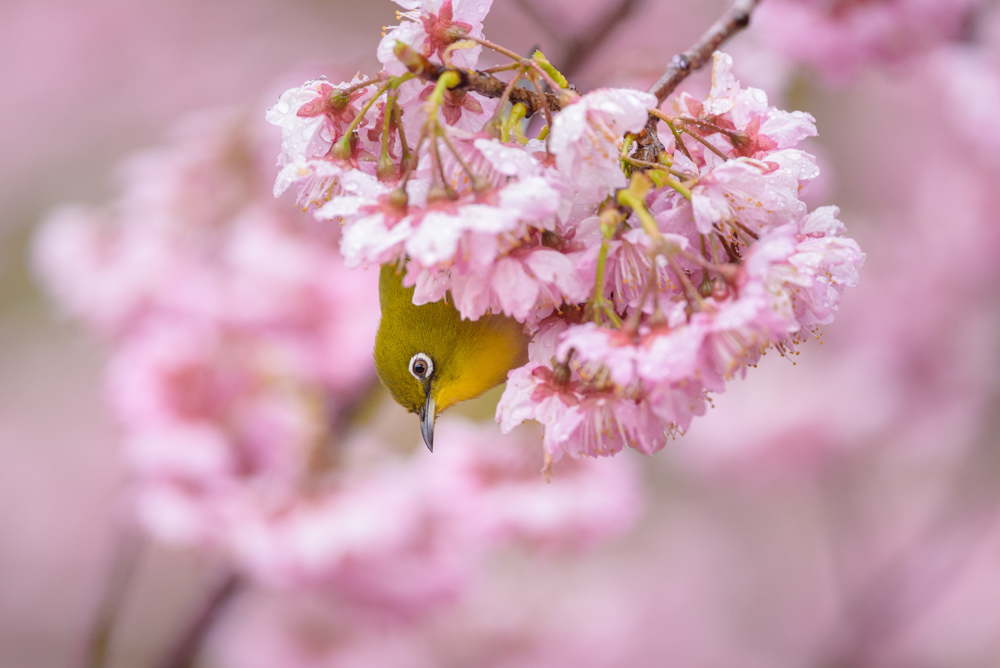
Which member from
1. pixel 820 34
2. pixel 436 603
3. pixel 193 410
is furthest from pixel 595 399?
pixel 436 603

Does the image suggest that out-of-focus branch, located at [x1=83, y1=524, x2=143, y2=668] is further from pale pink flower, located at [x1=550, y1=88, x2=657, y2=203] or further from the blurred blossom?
the blurred blossom

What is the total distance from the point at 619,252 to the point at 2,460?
4.23 metres

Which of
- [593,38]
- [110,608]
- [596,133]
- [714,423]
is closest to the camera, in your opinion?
[596,133]

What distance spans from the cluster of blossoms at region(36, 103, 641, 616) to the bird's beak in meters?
0.69

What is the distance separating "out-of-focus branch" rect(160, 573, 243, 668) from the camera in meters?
1.47

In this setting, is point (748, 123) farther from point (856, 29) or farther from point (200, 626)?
point (200, 626)

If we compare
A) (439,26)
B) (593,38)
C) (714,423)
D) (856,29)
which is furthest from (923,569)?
(439,26)

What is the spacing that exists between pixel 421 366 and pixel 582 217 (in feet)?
0.77

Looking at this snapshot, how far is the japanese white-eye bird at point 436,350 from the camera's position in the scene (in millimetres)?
662

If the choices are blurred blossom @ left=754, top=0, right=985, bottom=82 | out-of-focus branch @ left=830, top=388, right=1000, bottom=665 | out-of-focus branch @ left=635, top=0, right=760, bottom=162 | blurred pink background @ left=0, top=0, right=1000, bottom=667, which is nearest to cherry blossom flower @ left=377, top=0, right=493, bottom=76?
out-of-focus branch @ left=635, top=0, right=760, bottom=162

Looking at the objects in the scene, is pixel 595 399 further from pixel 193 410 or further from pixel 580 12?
pixel 580 12

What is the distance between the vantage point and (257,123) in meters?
1.53

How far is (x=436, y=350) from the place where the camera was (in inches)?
26.3

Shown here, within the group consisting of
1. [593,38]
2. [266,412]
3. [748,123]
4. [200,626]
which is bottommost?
[200,626]
